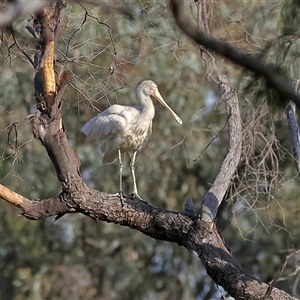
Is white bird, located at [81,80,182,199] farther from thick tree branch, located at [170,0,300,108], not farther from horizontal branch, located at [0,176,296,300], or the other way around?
thick tree branch, located at [170,0,300,108]

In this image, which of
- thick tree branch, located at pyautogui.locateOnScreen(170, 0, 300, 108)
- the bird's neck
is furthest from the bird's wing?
thick tree branch, located at pyautogui.locateOnScreen(170, 0, 300, 108)

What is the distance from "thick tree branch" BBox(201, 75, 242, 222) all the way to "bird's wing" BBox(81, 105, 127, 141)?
958 millimetres

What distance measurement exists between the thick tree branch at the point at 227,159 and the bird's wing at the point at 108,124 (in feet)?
3.14

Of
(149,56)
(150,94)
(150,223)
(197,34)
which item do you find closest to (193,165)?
(149,56)

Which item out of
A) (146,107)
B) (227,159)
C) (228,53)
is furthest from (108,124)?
(228,53)

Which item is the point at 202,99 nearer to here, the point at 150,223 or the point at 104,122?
the point at 104,122

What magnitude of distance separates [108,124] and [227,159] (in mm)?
1290

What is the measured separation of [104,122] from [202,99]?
10.9ft

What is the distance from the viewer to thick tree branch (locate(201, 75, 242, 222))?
13.2 feet

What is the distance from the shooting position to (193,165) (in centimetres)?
898

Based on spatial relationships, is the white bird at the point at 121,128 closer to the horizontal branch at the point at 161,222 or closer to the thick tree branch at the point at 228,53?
the horizontal branch at the point at 161,222

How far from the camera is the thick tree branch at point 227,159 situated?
4016 mm

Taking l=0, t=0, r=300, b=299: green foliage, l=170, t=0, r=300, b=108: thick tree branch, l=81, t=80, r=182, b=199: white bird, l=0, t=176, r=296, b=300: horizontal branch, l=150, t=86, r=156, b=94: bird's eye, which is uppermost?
l=170, t=0, r=300, b=108: thick tree branch

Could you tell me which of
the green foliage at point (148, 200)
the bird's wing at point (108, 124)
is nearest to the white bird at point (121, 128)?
the bird's wing at point (108, 124)
